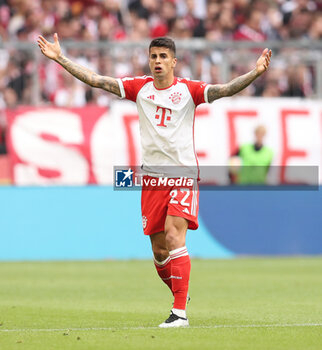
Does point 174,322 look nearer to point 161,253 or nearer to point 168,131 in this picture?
point 161,253

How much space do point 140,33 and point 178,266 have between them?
42.0 feet

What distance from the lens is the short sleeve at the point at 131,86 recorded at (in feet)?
30.7

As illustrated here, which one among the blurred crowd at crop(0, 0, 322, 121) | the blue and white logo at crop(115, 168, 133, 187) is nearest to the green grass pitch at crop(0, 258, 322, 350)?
the blue and white logo at crop(115, 168, 133, 187)

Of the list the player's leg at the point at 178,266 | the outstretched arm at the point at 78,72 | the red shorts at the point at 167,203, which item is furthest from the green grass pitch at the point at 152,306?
the outstretched arm at the point at 78,72

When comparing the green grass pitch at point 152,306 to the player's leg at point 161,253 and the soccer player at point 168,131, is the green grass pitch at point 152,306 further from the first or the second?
the soccer player at point 168,131

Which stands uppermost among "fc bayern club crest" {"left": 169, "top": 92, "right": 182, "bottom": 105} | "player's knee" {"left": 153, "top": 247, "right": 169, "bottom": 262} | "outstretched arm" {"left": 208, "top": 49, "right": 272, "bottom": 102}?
"outstretched arm" {"left": 208, "top": 49, "right": 272, "bottom": 102}

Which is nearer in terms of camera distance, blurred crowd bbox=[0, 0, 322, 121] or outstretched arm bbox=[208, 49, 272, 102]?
outstretched arm bbox=[208, 49, 272, 102]

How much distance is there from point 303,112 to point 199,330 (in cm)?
1196

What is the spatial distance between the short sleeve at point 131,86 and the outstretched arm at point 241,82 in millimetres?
731

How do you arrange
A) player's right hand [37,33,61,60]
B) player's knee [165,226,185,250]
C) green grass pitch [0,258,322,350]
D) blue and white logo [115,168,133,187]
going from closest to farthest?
1. green grass pitch [0,258,322,350]
2. player's knee [165,226,185,250]
3. player's right hand [37,33,61,60]
4. blue and white logo [115,168,133,187]

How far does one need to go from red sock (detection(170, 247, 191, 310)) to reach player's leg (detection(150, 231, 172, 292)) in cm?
56

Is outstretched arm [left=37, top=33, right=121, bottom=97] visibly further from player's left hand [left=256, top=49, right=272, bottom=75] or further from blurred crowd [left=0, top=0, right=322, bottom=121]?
blurred crowd [left=0, top=0, right=322, bottom=121]

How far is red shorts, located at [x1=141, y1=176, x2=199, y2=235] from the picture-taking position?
9.00m

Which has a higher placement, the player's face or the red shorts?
the player's face
